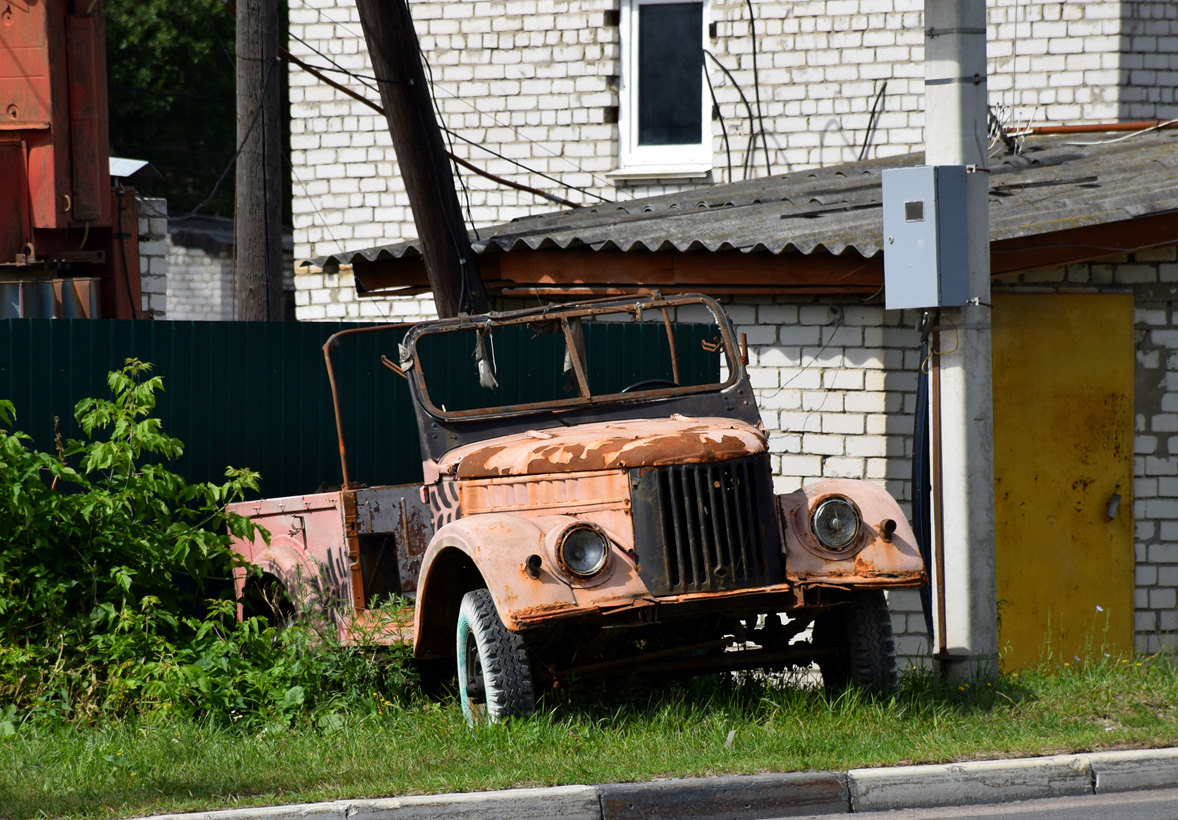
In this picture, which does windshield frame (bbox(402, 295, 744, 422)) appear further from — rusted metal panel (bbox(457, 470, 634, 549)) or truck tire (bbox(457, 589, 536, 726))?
truck tire (bbox(457, 589, 536, 726))

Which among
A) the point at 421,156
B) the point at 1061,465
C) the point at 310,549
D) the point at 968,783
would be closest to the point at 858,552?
the point at 968,783

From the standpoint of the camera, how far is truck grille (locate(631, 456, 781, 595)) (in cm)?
537

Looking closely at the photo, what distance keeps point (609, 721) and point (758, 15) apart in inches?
402

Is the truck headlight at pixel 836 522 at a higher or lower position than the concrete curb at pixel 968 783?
higher

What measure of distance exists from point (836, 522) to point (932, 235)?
164cm

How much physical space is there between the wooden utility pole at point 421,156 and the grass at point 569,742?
3.66 metres

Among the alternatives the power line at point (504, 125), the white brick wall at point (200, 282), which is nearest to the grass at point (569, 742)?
the power line at point (504, 125)

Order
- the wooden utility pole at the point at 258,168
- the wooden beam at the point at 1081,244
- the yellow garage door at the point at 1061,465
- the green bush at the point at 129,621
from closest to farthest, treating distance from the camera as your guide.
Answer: the green bush at the point at 129,621 < the wooden beam at the point at 1081,244 < the yellow garage door at the point at 1061,465 < the wooden utility pole at the point at 258,168

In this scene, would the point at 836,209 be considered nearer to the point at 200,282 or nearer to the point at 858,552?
the point at 858,552

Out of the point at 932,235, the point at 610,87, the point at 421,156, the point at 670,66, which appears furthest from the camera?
the point at 670,66

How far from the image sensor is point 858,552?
18.4 ft

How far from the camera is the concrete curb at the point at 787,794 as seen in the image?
4.75m

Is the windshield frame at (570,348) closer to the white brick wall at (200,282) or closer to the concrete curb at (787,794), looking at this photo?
the concrete curb at (787,794)

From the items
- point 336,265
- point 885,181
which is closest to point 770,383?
point 885,181
